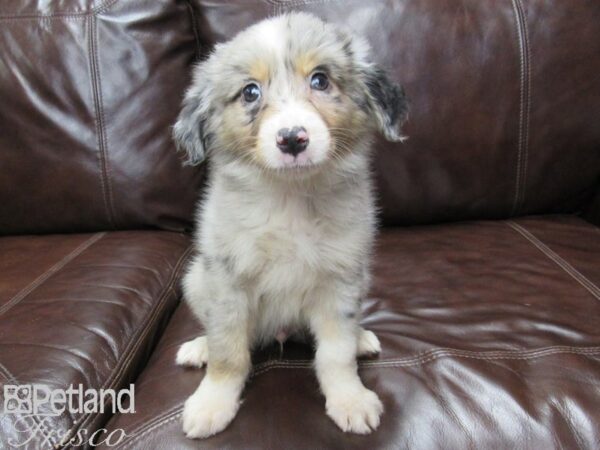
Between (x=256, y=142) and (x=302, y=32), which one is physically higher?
(x=302, y=32)

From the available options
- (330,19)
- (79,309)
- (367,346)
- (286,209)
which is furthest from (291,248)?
(330,19)

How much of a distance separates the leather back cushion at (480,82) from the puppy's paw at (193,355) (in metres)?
1.04

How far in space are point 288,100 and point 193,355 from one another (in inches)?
28.3

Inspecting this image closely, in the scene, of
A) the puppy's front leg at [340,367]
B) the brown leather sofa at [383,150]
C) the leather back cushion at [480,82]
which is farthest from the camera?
the leather back cushion at [480,82]

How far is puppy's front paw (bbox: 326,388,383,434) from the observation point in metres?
1.16

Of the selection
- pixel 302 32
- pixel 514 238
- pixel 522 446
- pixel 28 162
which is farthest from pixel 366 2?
pixel 522 446

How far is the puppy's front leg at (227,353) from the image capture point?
123 centimetres

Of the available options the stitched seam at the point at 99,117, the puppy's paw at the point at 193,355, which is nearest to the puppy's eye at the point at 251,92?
the puppy's paw at the point at 193,355

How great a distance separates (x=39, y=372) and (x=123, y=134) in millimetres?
1076

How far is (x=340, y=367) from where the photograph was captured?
1.27 m

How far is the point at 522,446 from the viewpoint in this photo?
1.11 m

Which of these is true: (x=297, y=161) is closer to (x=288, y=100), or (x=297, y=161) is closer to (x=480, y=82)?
(x=288, y=100)

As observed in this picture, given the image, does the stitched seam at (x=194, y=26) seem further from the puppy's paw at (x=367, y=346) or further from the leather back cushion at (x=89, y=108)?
the puppy's paw at (x=367, y=346)

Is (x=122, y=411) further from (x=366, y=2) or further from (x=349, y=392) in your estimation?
(x=366, y=2)
